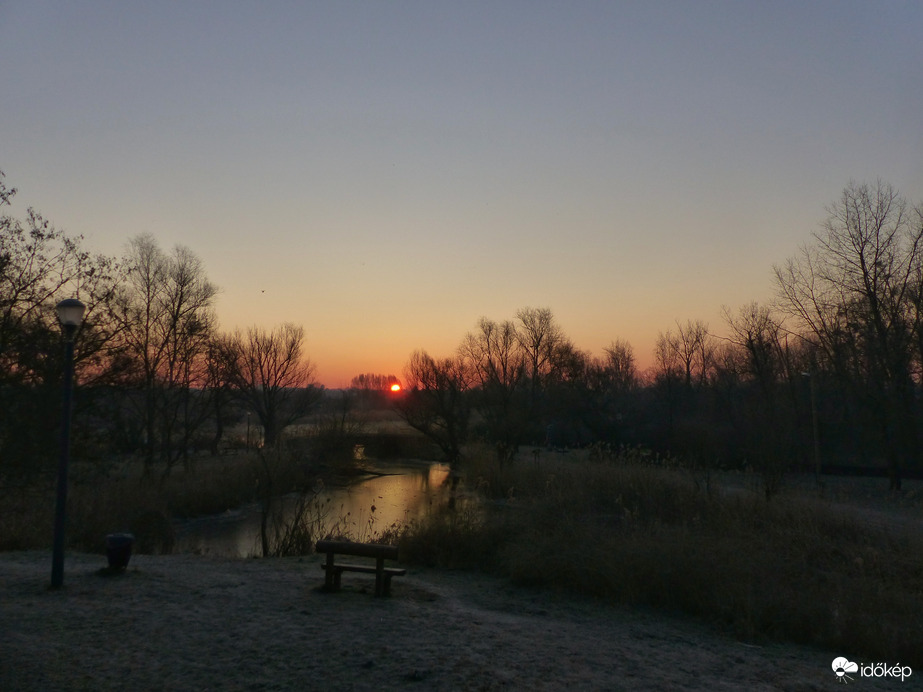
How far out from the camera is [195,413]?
34.9 m

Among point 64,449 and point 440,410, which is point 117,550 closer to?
point 64,449

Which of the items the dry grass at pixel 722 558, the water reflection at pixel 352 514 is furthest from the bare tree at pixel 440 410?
the dry grass at pixel 722 558

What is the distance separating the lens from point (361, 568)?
8.38 metres

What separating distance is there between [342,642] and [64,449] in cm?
439

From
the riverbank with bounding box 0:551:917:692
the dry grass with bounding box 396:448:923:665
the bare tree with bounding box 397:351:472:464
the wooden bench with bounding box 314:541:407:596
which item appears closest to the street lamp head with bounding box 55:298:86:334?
the riverbank with bounding box 0:551:917:692

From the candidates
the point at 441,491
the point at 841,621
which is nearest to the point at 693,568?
the point at 841,621

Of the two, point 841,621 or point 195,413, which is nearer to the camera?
point 841,621

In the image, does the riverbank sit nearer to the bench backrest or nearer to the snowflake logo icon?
the snowflake logo icon

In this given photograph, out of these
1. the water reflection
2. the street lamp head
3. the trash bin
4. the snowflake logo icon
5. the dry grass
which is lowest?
the water reflection

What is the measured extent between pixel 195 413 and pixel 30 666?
31414mm

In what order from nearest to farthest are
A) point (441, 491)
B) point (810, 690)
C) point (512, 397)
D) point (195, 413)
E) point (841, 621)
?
point (810, 690), point (841, 621), point (441, 491), point (195, 413), point (512, 397)

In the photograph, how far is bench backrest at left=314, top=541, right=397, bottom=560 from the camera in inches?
320

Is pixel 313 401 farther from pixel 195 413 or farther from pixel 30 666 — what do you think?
pixel 30 666

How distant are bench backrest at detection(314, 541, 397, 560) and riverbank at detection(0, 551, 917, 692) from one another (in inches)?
19.2
